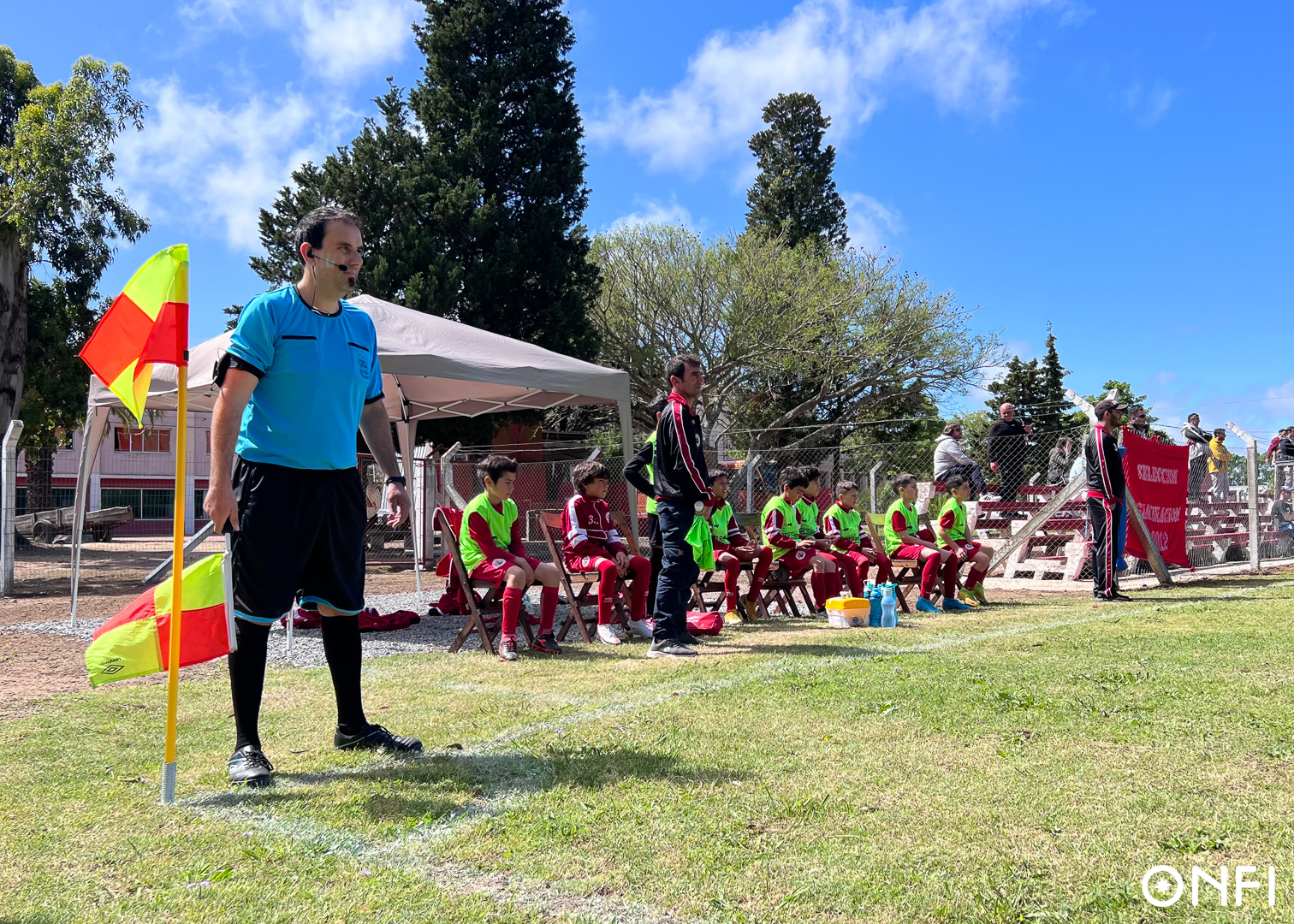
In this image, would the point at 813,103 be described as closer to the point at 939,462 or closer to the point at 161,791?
the point at 939,462

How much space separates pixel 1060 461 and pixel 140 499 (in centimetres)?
4493

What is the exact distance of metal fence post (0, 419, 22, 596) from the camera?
10273mm

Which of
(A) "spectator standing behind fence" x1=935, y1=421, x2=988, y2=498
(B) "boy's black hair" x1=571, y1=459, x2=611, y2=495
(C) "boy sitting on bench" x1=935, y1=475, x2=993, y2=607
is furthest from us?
(A) "spectator standing behind fence" x1=935, y1=421, x2=988, y2=498

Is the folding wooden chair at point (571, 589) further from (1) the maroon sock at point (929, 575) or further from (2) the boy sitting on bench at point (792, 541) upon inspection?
(1) the maroon sock at point (929, 575)

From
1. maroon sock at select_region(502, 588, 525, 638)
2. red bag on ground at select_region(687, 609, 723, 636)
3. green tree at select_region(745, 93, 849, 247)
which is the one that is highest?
green tree at select_region(745, 93, 849, 247)

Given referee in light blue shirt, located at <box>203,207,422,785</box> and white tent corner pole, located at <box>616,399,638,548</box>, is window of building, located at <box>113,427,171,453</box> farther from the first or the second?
referee in light blue shirt, located at <box>203,207,422,785</box>

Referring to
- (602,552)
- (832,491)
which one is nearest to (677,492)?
(602,552)

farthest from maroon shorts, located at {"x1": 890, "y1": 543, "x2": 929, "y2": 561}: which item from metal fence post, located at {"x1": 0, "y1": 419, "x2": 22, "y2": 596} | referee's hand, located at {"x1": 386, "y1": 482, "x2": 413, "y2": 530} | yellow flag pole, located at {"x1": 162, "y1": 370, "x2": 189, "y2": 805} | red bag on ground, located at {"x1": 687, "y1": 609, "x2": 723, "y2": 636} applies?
metal fence post, located at {"x1": 0, "y1": 419, "x2": 22, "y2": 596}

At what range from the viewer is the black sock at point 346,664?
378 centimetres

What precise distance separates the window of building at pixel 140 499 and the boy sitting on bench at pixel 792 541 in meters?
40.2

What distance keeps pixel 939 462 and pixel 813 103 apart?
35.5m

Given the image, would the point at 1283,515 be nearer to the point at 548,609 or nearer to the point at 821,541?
the point at 821,541

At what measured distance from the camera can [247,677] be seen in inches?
139

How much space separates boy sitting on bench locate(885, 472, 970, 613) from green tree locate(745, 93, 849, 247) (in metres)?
33.4
